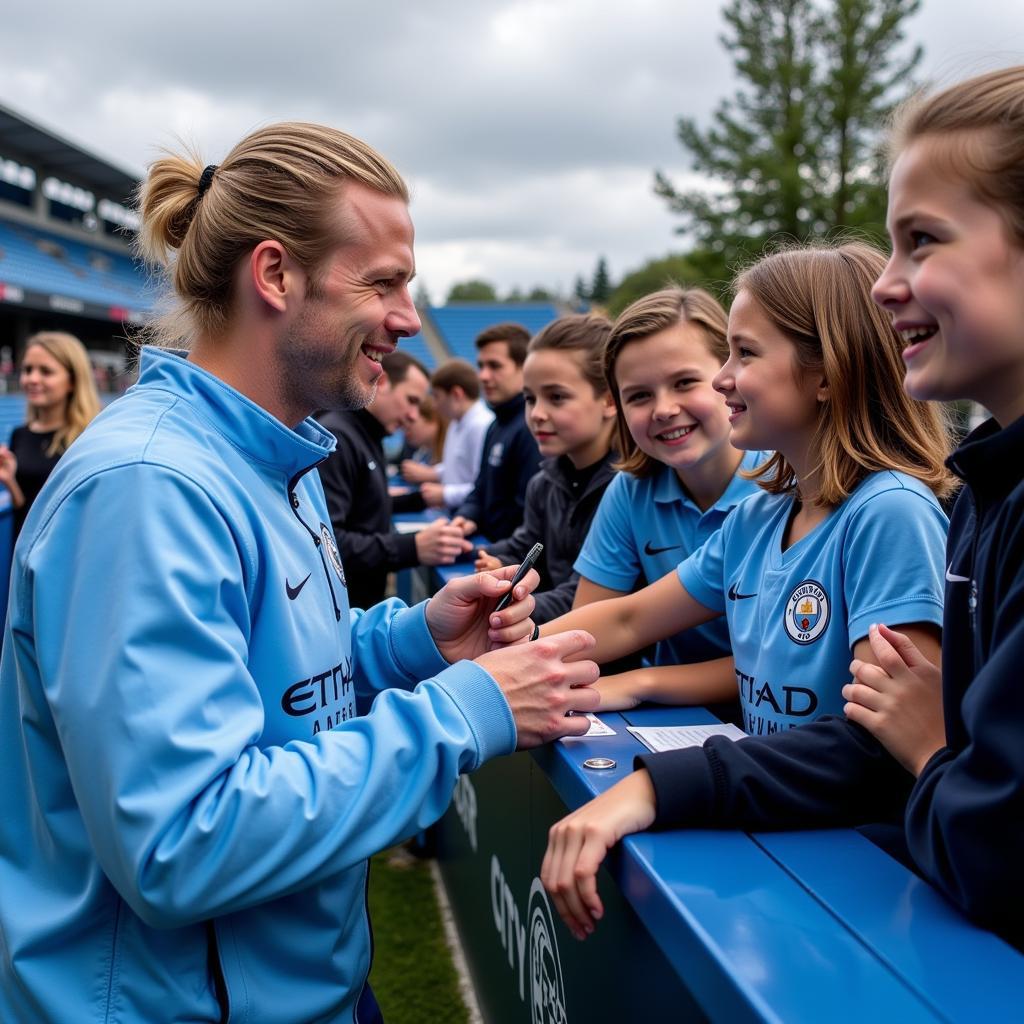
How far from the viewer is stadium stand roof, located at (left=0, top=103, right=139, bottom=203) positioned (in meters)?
24.8

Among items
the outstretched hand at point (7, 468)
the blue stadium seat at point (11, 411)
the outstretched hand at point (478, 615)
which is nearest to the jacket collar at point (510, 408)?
the outstretched hand at point (7, 468)

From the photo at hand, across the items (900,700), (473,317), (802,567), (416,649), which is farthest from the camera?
(473,317)

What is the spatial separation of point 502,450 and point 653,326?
8.48 feet

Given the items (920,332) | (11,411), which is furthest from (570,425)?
(11,411)

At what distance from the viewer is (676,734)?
5.84ft

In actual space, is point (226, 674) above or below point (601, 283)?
below

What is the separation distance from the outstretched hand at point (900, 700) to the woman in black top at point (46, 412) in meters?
5.06

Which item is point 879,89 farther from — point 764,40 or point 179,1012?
point 179,1012

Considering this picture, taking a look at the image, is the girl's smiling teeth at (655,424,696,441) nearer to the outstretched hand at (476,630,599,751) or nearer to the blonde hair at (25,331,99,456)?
the outstretched hand at (476,630,599,751)

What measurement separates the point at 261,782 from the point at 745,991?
63 cm

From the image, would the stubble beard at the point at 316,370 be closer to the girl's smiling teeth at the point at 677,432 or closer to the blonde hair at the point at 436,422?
the girl's smiling teeth at the point at 677,432

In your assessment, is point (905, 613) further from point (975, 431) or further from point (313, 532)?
point (313, 532)

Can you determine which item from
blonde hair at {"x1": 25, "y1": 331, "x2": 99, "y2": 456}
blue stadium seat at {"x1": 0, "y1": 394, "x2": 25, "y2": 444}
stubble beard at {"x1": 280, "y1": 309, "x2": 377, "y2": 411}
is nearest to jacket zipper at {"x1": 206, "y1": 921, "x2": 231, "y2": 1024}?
stubble beard at {"x1": 280, "y1": 309, "x2": 377, "y2": 411}

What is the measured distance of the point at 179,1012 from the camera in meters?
1.31
